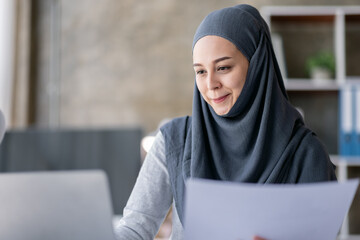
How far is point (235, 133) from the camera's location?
126cm

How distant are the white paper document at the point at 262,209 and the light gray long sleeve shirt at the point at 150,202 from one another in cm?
37

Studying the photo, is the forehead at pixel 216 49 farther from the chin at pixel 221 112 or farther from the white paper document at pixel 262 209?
the white paper document at pixel 262 209

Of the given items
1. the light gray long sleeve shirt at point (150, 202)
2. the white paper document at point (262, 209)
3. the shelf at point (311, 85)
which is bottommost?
the light gray long sleeve shirt at point (150, 202)

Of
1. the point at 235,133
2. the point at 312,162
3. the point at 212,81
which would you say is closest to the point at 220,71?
the point at 212,81

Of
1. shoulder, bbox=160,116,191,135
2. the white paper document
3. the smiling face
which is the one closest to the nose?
the smiling face

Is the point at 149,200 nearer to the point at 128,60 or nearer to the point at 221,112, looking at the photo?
the point at 221,112

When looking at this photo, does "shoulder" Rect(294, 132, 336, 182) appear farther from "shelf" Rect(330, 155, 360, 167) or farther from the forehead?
"shelf" Rect(330, 155, 360, 167)

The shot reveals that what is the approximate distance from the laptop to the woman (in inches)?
16.0

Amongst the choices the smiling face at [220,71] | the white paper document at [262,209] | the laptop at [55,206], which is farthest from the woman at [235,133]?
the laptop at [55,206]

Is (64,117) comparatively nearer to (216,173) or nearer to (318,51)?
(318,51)

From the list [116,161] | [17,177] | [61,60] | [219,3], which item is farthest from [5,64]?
[17,177]

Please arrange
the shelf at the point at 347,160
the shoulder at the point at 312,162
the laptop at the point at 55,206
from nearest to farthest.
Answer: the laptop at the point at 55,206 → the shoulder at the point at 312,162 → the shelf at the point at 347,160

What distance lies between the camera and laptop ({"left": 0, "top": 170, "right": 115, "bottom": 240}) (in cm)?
77

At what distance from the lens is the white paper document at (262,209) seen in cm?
Result: 82
